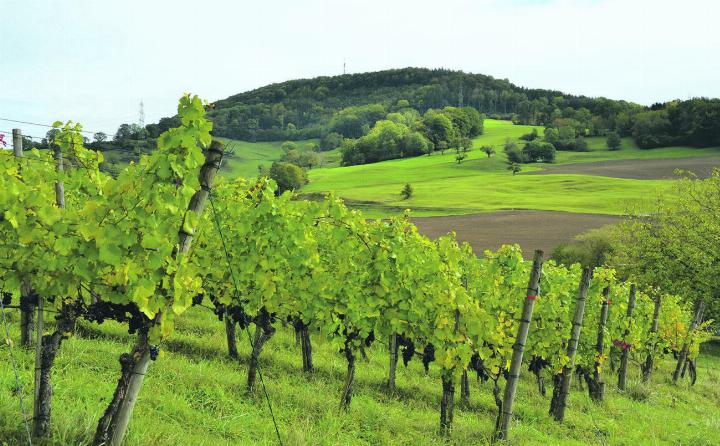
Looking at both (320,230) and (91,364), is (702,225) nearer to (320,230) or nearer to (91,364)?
(320,230)

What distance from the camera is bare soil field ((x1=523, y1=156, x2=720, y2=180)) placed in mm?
75044

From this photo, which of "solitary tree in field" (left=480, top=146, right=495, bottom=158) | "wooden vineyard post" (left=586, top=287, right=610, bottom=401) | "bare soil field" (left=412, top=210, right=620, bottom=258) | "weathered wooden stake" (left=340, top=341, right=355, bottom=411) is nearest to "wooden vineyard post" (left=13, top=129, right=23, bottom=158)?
"weathered wooden stake" (left=340, top=341, right=355, bottom=411)

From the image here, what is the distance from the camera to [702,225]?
2697cm

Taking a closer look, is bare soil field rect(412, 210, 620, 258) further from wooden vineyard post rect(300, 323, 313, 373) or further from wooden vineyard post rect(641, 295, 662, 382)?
wooden vineyard post rect(300, 323, 313, 373)

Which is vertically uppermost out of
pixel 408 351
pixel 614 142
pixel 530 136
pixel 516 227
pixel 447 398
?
pixel 530 136

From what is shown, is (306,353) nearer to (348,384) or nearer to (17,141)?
(348,384)

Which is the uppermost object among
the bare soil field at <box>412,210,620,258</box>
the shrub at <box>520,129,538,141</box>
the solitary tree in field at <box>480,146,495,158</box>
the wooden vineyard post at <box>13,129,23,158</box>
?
the shrub at <box>520,129,538,141</box>

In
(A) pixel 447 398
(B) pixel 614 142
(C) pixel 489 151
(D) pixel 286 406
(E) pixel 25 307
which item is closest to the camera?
(E) pixel 25 307

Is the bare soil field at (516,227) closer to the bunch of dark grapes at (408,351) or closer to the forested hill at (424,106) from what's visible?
the bunch of dark grapes at (408,351)

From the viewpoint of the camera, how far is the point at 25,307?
17.5ft

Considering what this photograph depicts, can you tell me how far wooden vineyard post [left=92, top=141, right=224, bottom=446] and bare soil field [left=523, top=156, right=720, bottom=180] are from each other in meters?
80.2

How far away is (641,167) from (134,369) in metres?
90.4

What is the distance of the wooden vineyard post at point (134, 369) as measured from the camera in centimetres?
443

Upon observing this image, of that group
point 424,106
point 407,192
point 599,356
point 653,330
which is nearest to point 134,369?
point 599,356
